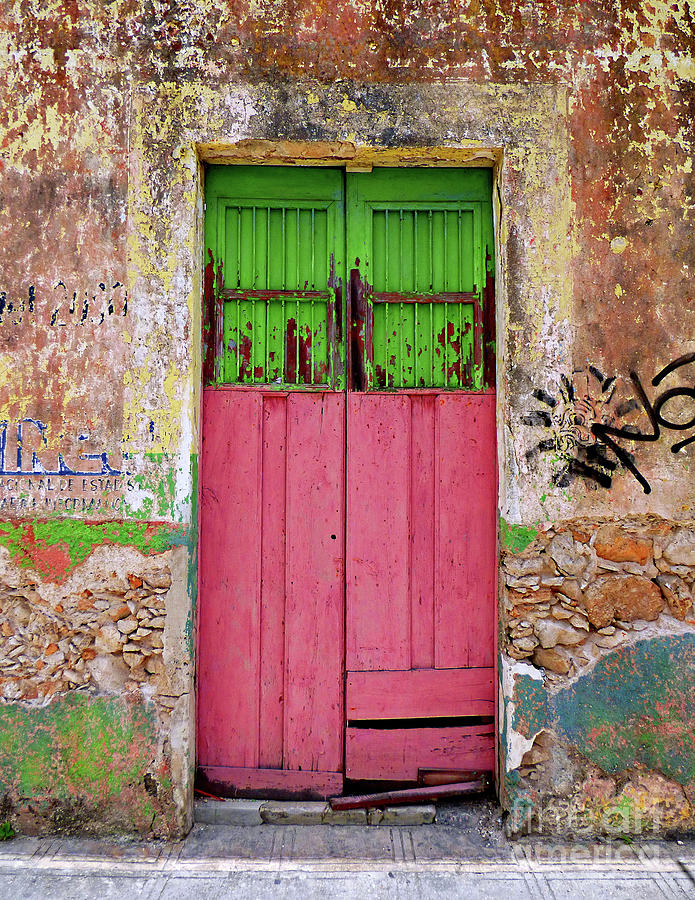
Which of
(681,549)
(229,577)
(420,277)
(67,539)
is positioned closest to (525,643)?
(681,549)

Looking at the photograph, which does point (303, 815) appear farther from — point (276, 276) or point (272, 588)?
point (276, 276)

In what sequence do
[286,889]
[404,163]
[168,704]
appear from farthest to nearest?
[404,163] → [168,704] → [286,889]

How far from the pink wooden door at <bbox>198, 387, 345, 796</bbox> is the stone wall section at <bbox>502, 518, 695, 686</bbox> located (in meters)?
0.88

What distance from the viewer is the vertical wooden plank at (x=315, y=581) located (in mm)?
3176

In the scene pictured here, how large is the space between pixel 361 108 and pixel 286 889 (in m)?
3.32

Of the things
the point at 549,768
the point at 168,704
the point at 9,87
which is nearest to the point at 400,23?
the point at 9,87

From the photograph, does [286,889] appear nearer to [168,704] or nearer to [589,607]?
[168,704]

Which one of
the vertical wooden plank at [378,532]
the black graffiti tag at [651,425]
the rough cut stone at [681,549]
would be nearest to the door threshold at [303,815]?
the vertical wooden plank at [378,532]

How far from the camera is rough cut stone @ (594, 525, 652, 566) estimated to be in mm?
3016

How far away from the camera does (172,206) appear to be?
3.01 m

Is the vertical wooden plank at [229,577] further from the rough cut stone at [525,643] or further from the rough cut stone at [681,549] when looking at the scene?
the rough cut stone at [681,549]

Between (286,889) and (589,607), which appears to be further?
(589,607)

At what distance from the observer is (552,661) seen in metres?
2.99

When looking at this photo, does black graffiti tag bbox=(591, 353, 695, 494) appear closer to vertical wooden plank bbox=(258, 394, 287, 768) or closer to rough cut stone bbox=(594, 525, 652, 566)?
rough cut stone bbox=(594, 525, 652, 566)
